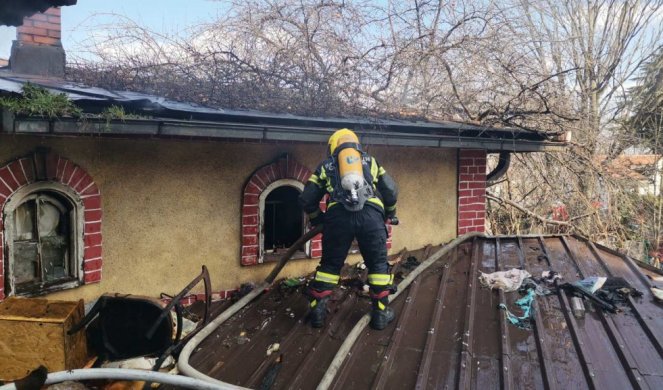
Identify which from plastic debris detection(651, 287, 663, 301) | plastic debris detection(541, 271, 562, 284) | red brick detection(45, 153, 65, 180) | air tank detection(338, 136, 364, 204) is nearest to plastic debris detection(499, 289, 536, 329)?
plastic debris detection(541, 271, 562, 284)

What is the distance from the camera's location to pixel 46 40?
5.86 metres

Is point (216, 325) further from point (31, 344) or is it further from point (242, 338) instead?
point (31, 344)

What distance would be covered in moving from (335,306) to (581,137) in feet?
31.1

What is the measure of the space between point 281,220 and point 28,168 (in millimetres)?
2672

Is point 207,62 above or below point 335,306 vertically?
above

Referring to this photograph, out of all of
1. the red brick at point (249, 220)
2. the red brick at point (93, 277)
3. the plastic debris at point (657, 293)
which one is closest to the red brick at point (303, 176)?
the red brick at point (249, 220)

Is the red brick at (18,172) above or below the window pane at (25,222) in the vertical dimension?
above

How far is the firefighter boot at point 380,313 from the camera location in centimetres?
379

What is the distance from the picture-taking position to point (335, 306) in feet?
14.3

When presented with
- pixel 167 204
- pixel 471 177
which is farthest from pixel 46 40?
pixel 471 177

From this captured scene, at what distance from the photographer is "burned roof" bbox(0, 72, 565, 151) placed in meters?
3.12

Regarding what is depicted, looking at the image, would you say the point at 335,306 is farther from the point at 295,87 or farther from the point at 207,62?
the point at 207,62

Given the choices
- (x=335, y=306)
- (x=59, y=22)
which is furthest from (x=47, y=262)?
(x=59, y=22)

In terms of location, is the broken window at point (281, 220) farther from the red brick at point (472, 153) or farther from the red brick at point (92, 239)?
the red brick at point (472, 153)
